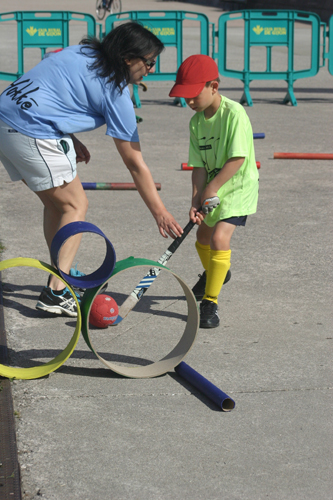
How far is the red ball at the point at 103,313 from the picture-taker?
3.88 metres

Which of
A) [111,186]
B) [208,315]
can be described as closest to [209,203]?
[208,315]

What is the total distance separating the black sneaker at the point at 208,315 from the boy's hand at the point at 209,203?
1.88ft

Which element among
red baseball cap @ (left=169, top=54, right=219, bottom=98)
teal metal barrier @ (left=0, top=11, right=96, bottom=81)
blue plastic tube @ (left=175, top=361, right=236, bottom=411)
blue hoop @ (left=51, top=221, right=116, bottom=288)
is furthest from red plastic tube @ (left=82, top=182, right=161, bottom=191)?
teal metal barrier @ (left=0, top=11, right=96, bottom=81)

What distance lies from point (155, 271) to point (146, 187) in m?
0.60

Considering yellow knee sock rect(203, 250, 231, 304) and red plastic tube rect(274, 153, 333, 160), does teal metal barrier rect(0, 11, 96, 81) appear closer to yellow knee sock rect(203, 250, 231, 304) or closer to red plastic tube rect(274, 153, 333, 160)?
red plastic tube rect(274, 153, 333, 160)

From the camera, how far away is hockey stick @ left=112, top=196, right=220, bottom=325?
3.74 metres

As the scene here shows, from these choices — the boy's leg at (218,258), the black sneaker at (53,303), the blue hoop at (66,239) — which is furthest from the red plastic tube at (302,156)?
the blue hoop at (66,239)

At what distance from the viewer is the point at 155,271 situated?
3.87 m

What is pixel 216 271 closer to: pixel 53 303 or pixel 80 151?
pixel 53 303

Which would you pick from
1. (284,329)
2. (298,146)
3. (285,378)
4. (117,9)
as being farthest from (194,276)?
(117,9)

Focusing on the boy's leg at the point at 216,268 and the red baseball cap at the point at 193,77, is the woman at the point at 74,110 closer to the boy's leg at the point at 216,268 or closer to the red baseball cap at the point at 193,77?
the red baseball cap at the point at 193,77

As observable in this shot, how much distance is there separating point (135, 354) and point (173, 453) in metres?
0.94

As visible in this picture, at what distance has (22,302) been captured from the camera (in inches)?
168

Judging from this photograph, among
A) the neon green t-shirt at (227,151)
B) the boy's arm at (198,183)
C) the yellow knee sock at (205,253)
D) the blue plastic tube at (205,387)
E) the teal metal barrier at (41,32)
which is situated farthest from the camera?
the teal metal barrier at (41,32)
